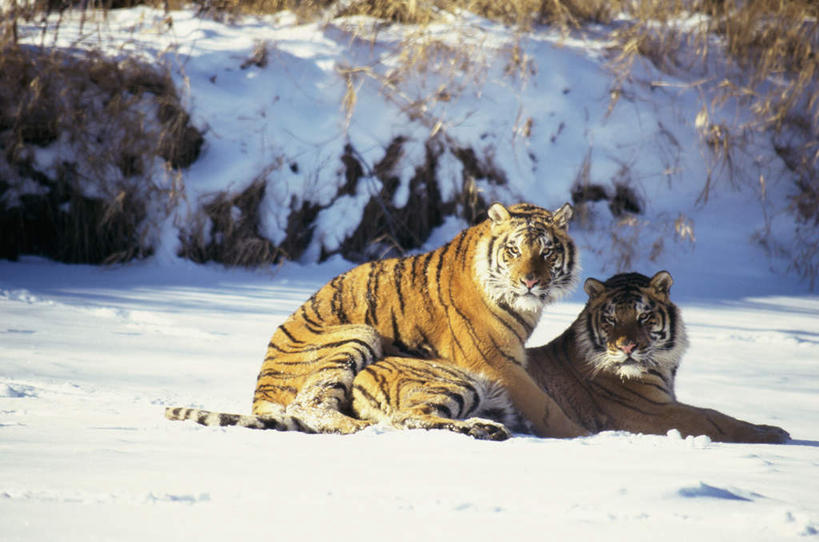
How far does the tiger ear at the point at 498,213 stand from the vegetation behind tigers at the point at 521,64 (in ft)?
13.6

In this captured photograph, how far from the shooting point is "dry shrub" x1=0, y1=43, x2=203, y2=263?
805 centimetres

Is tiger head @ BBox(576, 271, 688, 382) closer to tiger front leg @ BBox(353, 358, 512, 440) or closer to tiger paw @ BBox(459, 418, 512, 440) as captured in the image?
tiger front leg @ BBox(353, 358, 512, 440)

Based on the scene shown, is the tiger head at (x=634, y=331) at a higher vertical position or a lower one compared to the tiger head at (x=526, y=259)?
lower

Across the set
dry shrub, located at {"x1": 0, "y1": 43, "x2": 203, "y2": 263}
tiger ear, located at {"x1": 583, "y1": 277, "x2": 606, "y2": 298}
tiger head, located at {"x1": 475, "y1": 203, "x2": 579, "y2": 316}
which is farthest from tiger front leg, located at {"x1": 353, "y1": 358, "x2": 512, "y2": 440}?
dry shrub, located at {"x1": 0, "y1": 43, "x2": 203, "y2": 263}

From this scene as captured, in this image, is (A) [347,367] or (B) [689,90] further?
(B) [689,90]

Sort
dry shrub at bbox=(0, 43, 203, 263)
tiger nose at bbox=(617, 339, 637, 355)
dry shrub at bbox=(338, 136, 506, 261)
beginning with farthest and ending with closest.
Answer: dry shrub at bbox=(338, 136, 506, 261), dry shrub at bbox=(0, 43, 203, 263), tiger nose at bbox=(617, 339, 637, 355)

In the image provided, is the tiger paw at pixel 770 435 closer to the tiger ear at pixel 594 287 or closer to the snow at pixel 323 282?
the snow at pixel 323 282

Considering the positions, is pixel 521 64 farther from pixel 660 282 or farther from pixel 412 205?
pixel 660 282

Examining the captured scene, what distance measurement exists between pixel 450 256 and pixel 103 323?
108 inches

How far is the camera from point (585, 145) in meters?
9.53

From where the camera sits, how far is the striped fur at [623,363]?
416cm

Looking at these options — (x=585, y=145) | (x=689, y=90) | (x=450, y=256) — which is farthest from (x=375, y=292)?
(x=689, y=90)

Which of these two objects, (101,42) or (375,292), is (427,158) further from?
(375,292)

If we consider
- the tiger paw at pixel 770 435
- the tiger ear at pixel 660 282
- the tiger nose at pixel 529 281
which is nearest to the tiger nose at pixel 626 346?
the tiger ear at pixel 660 282
